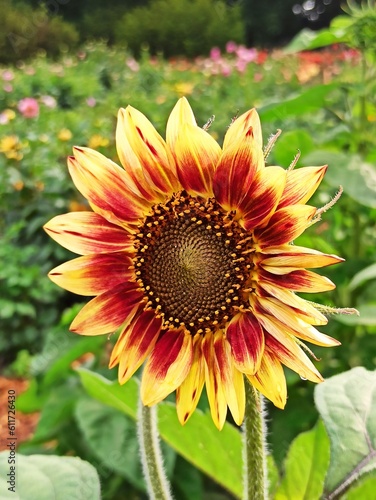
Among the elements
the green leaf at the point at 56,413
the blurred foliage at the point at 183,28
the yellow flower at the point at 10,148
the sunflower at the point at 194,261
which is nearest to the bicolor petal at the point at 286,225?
the sunflower at the point at 194,261

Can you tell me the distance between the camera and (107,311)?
2.16 ft

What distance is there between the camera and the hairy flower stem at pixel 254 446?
0.63 meters

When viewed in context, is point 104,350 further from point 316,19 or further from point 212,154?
point 316,19

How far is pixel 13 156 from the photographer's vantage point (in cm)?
290

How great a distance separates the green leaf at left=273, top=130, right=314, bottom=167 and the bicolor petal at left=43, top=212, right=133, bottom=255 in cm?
79

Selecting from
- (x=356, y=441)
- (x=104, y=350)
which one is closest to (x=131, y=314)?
(x=356, y=441)

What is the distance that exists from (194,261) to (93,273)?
10 cm

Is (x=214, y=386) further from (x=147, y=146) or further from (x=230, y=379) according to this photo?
(x=147, y=146)

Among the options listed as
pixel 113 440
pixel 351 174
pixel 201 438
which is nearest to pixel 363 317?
pixel 351 174

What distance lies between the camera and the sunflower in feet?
1.92

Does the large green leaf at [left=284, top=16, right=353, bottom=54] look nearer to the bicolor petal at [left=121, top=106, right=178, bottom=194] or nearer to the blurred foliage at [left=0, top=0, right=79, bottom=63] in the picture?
the bicolor petal at [left=121, top=106, right=178, bottom=194]

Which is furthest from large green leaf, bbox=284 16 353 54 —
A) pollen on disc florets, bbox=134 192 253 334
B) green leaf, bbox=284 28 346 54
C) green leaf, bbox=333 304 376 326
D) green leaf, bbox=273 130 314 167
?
pollen on disc florets, bbox=134 192 253 334

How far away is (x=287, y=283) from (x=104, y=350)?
3.78 ft

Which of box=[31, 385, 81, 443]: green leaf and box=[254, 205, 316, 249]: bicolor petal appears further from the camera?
box=[31, 385, 81, 443]: green leaf
